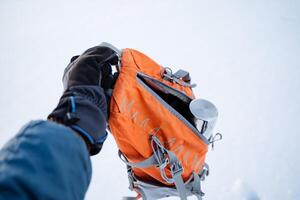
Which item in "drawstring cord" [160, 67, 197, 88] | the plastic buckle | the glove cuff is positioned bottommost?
the plastic buckle

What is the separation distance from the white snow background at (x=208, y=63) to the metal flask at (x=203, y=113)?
653 millimetres

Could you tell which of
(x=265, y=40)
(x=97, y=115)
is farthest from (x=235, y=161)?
(x=265, y=40)

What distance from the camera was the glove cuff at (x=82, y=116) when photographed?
0.33 m

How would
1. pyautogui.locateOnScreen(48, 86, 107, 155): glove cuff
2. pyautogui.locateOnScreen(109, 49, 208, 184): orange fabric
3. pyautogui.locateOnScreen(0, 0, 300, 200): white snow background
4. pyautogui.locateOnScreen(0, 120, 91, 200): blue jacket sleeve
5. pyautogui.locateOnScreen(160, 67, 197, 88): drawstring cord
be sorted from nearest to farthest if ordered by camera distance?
pyautogui.locateOnScreen(0, 120, 91, 200): blue jacket sleeve < pyautogui.locateOnScreen(48, 86, 107, 155): glove cuff < pyautogui.locateOnScreen(109, 49, 208, 184): orange fabric < pyautogui.locateOnScreen(160, 67, 197, 88): drawstring cord < pyautogui.locateOnScreen(0, 0, 300, 200): white snow background

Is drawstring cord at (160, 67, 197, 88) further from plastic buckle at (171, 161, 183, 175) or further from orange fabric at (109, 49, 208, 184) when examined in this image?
plastic buckle at (171, 161, 183, 175)

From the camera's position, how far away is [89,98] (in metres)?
0.41

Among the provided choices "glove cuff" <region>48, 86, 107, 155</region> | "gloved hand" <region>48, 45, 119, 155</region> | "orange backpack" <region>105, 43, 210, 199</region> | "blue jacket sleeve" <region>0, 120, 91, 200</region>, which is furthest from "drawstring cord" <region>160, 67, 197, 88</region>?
"blue jacket sleeve" <region>0, 120, 91, 200</region>

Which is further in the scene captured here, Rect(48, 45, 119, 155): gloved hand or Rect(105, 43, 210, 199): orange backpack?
Rect(105, 43, 210, 199): orange backpack

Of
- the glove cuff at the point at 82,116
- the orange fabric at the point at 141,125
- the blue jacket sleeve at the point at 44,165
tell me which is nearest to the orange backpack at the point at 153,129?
the orange fabric at the point at 141,125

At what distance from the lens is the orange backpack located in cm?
54

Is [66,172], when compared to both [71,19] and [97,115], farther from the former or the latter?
[71,19]

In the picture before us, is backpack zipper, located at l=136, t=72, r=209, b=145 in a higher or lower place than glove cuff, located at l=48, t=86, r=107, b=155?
higher

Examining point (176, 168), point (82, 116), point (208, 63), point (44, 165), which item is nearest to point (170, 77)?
point (176, 168)

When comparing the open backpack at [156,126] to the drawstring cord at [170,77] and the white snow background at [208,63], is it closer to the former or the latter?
the drawstring cord at [170,77]
